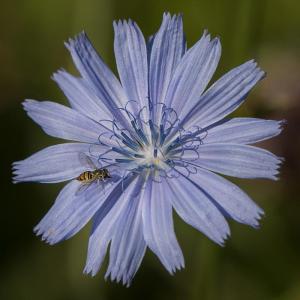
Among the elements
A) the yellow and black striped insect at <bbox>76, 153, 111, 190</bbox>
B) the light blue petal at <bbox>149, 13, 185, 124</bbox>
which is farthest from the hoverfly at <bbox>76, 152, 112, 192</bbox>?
the light blue petal at <bbox>149, 13, 185, 124</bbox>

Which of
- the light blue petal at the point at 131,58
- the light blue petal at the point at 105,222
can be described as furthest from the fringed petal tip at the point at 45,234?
the light blue petal at the point at 131,58

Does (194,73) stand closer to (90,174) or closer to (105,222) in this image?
(90,174)

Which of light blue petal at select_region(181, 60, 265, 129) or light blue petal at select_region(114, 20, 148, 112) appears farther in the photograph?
light blue petal at select_region(114, 20, 148, 112)

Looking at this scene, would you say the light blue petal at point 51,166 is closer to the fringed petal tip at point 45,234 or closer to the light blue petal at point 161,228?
the fringed petal tip at point 45,234

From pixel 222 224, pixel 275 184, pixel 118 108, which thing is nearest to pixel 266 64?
pixel 275 184

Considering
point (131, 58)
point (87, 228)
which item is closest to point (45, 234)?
point (131, 58)

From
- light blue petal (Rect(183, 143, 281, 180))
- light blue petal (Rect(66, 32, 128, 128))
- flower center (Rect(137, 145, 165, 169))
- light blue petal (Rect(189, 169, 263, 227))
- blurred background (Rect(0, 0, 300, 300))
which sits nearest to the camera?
light blue petal (Rect(189, 169, 263, 227))

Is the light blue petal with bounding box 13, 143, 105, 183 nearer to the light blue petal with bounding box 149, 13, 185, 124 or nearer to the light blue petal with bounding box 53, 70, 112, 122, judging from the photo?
the light blue petal with bounding box 53, 70, 112, 122
